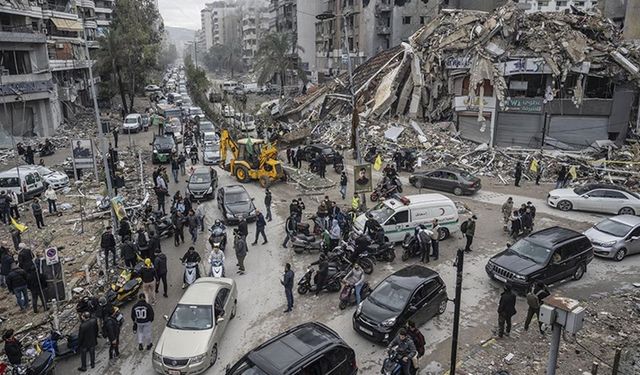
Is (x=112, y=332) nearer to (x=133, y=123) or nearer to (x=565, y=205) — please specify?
(x=565, y=205)

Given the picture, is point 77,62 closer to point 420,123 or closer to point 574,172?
point 420,123

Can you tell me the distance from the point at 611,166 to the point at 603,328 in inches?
714

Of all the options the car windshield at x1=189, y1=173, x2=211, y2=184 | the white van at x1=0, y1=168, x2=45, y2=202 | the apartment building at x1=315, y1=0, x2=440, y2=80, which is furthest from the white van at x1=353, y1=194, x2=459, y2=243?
the apartment building at x1=315, y1=0, x2=440, y2=80

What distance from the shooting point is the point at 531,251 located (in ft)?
49.0

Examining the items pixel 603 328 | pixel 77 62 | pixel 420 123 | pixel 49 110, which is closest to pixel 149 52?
pixel 77 62

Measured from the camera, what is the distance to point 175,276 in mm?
16156

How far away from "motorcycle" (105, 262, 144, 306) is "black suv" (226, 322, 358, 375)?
583 centimetres

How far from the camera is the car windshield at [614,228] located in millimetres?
16859

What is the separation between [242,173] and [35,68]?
27786mm

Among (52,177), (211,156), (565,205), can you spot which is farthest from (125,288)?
(565,205)

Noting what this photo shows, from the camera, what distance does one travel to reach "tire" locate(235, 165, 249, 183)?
91.2ft

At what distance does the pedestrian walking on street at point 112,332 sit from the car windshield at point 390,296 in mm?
6305

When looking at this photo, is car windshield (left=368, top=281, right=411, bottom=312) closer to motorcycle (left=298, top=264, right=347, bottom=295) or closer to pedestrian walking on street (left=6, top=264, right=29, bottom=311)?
motorcycle (left=298, top=264, right=347, bottom=295)

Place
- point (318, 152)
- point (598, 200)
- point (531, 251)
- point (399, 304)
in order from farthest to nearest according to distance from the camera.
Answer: point (318, 152), point (598, 200), point (531, 251), point (399, 304)
